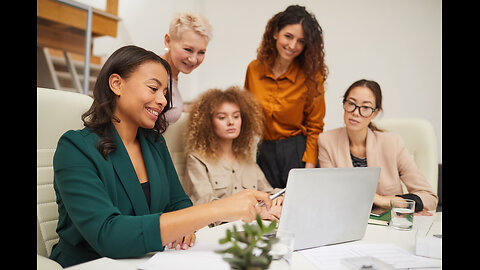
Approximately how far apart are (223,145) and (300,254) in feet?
3.67

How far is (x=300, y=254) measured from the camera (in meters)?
0.90

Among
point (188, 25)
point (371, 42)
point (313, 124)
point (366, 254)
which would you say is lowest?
point (366, 254)

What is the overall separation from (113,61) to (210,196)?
841 mm

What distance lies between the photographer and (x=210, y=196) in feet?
5.72

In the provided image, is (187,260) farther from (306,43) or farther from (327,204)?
(306,43)

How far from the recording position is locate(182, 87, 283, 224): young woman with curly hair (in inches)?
→ 72.2

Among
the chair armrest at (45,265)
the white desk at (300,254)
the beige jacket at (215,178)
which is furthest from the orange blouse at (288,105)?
the chair armrest at (45,265)

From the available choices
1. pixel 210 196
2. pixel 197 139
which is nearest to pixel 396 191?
pixel 210 196

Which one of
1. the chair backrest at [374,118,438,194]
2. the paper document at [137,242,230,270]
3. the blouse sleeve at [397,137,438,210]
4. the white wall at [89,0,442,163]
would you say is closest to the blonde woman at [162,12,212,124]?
the paper document at [137,242,230,270]

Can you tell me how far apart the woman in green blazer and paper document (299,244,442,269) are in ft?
0.59

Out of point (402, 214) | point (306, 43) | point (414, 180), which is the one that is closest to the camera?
point (402, 214)

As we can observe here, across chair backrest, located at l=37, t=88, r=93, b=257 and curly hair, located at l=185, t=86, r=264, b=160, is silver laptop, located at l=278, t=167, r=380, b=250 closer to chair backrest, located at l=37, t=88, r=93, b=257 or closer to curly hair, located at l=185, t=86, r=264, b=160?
chair backrest, located at l=37, t=88, r=93, b=257

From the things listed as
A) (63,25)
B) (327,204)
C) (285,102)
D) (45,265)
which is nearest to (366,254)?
(327,204)
